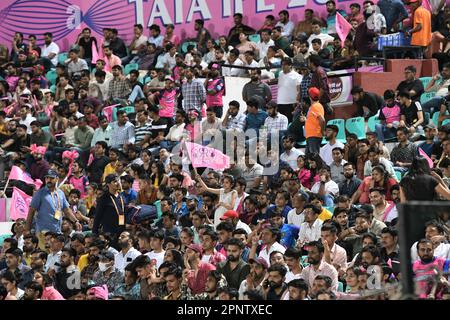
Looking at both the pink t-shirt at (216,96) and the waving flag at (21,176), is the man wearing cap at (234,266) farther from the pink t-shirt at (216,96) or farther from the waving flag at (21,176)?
the pink t-shirt at (216,96)

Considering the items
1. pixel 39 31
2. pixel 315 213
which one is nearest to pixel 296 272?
pixel 315 213

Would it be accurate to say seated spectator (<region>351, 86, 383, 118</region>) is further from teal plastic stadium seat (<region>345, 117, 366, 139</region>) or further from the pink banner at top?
the pink banner at top

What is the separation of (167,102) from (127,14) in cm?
665

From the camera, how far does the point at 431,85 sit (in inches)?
701

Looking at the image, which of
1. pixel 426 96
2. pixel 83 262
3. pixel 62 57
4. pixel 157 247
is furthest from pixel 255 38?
pixel 157 247

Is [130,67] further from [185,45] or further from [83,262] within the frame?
[83,262]

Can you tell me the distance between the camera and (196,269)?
1272cm

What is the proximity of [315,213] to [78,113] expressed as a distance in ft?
27.2

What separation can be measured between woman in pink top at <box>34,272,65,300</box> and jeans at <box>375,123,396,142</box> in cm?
505

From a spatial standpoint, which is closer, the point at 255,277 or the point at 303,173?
the point at 255,277

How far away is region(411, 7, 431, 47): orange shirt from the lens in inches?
734

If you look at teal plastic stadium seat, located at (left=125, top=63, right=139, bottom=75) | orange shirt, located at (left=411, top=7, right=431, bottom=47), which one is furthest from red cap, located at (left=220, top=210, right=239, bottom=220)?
teal plastic stadium seat, located at (left=125, top=63, right=139, bottom=75)

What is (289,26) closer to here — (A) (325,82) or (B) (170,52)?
(B) (170,52)

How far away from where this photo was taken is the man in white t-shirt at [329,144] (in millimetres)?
16359
